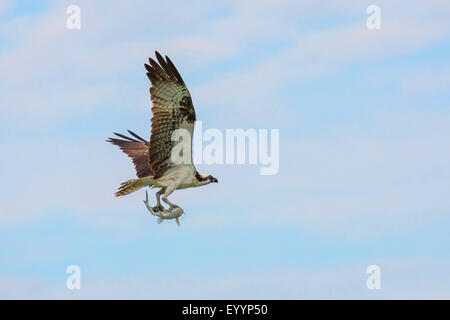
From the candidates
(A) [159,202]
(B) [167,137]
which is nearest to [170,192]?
(A) [159,202]

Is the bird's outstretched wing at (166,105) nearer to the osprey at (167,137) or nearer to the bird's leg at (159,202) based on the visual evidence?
the osprey at (167,137)

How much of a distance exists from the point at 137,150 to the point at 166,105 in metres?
4.62

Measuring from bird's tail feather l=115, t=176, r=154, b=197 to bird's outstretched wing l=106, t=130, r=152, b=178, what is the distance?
5.46ft

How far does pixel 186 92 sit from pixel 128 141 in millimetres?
5375

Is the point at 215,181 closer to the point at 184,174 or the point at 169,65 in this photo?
the point at 184,174

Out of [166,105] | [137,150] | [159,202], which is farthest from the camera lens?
[137,150]

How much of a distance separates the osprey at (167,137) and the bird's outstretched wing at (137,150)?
2088 mm

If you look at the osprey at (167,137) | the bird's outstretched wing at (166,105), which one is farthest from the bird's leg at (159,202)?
the bird's outstretched wing at (166,105)

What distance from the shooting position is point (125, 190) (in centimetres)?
2778

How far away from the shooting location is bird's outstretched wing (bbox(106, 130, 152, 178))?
29.9m

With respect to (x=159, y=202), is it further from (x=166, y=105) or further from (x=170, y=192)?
(x=166, y=105)

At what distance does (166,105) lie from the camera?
26.5 meters
